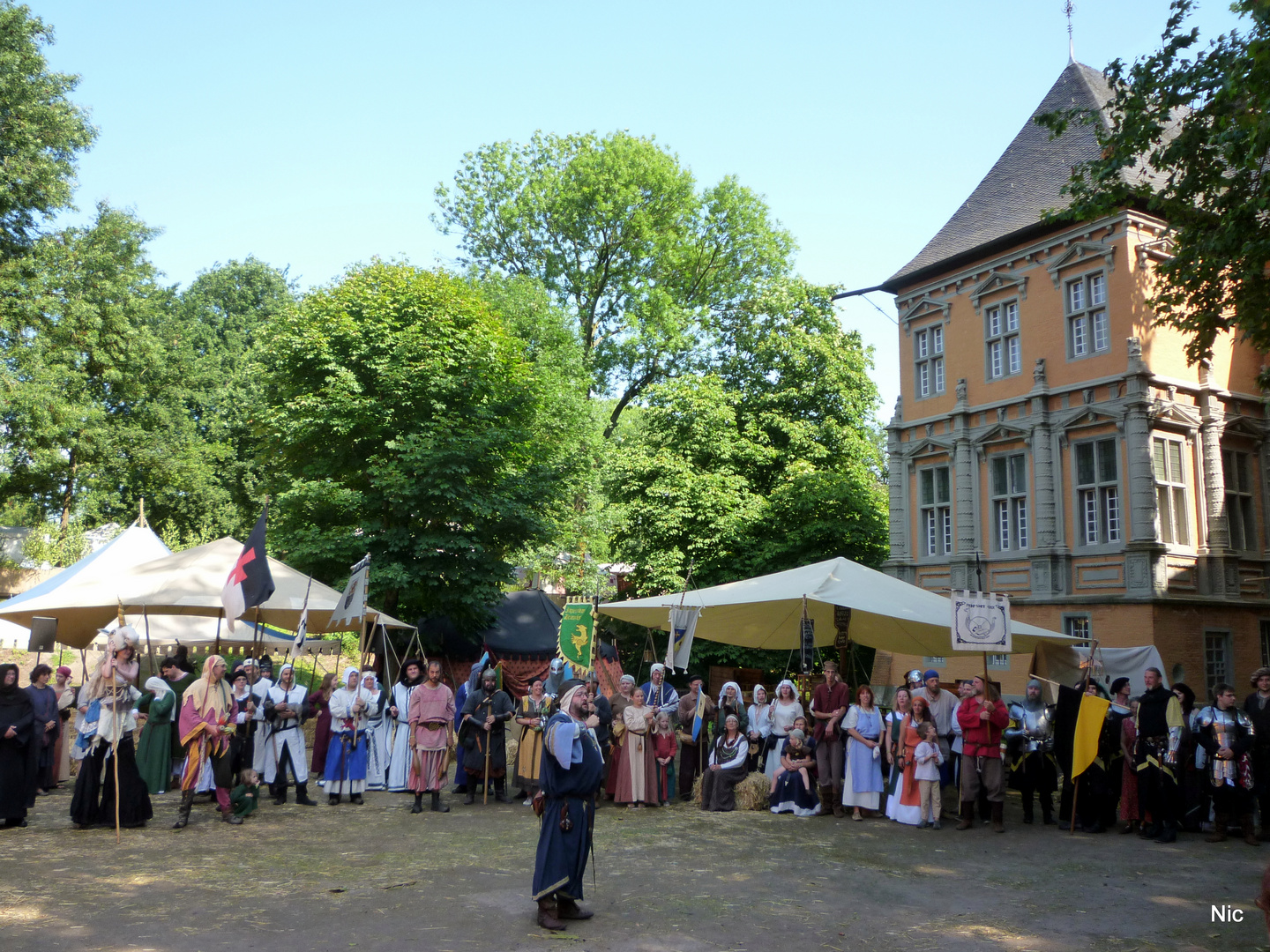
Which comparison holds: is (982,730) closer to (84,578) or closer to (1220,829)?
(1220,829)

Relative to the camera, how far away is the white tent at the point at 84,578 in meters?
15.9

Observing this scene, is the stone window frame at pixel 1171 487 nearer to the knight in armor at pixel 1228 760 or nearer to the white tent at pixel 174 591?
the knight in armor at pixel 1228 760

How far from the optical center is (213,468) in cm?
4069

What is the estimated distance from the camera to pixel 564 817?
24.2 feet

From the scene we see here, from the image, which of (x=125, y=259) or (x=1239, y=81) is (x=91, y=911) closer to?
(x=1239, y=81)

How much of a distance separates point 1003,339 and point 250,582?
18.6 metres

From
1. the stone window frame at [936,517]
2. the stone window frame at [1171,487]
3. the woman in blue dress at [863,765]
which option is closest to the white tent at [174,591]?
the woman in blue dress at [863,765]

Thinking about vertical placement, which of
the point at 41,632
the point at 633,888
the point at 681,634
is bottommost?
the point at 633,888

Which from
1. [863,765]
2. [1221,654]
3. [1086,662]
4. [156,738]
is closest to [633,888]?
[863,765]

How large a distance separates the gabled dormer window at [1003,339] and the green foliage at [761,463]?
253 inches

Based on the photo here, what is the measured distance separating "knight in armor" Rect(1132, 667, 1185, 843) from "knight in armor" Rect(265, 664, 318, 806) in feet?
32.0

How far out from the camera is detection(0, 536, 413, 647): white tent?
1500 centimetres

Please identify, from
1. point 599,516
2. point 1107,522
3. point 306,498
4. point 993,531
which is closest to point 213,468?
point 599,516

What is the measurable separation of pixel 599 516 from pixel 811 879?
26.6 meters
